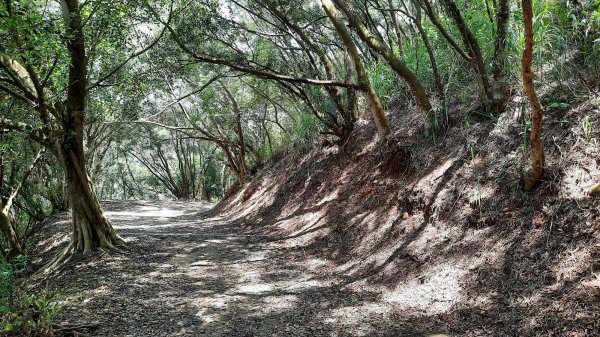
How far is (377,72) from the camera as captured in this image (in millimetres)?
9531

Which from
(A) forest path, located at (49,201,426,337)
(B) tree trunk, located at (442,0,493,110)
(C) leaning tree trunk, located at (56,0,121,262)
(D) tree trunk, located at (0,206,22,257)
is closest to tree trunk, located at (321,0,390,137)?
(B) tree trunk, located at (442,0,493,110)

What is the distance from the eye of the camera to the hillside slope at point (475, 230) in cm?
330

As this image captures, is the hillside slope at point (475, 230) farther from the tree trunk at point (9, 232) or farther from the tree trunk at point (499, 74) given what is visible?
the tree trunk at point (9, 232)

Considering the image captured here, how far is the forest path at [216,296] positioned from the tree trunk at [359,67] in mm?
3197

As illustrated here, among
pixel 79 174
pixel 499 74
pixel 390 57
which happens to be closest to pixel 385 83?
pixel 390 57

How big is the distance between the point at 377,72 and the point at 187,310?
23.6ft

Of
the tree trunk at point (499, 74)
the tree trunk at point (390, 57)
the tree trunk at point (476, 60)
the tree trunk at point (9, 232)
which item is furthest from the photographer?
the tree trunk at point (9, 232)

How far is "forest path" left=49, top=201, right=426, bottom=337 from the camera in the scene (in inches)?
154

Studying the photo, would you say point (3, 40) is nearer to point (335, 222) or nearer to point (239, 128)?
point (335, 222)

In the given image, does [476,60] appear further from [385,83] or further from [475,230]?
[385,83]

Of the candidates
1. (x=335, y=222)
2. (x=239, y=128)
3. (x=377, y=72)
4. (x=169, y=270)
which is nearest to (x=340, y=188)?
(x=335, y=222)

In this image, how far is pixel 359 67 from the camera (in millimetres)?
7355

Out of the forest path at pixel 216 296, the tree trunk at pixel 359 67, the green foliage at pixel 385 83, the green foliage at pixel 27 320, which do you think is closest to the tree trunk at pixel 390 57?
the tree trunk at pixel 359 67

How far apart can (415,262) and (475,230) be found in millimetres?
832
